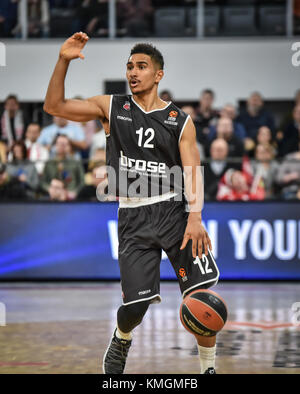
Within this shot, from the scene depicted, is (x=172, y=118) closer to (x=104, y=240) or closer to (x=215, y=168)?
(x=215, y=168)

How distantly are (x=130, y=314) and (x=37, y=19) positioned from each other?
12104 millimetres

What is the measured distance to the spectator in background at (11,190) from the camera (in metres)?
12.0

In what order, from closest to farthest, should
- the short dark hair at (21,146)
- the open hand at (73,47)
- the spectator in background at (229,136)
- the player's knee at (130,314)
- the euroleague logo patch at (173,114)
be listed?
the open hand at (73,47) < the player's knee at (130,314) < the euroleague logo patch at (173,114) < the short dark hair at (21,146) < the spectator in background at (229,136)

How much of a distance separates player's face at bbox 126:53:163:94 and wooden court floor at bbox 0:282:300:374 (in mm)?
2168

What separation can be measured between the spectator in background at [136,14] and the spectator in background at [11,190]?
6.11 meters

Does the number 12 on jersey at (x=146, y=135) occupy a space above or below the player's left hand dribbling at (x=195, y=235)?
above

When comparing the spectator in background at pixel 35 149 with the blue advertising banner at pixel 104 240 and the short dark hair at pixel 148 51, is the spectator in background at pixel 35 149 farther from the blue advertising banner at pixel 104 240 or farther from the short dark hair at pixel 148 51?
the short dark hair at pixel 148 51

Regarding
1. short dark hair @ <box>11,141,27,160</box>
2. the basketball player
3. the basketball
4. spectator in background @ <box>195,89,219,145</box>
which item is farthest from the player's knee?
spectator in background @ <box>195,89,219,145</box>

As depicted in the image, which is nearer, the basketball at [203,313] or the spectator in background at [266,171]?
the basketball at [203,313]

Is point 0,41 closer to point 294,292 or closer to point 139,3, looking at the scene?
point 139,3

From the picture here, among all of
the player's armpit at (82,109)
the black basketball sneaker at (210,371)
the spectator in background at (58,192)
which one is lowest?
the black basketball sneaker at (210,371)

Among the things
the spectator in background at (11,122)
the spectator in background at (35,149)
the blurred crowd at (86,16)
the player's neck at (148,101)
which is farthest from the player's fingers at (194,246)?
the blurred crowd at (86,16)

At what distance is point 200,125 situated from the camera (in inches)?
542
